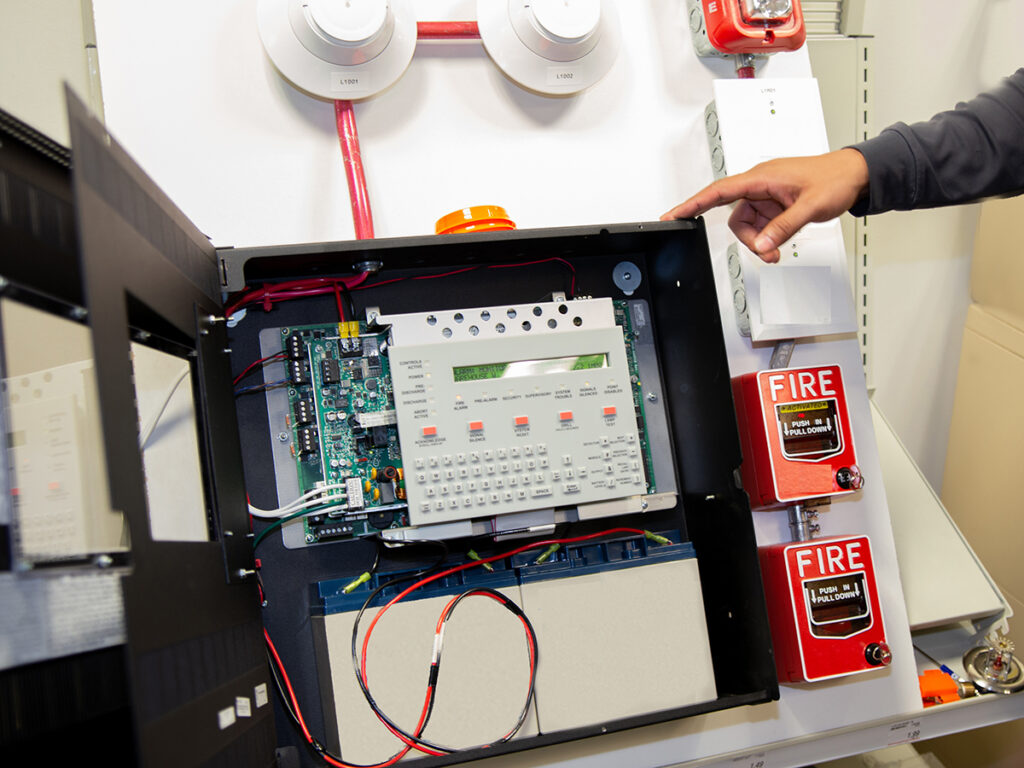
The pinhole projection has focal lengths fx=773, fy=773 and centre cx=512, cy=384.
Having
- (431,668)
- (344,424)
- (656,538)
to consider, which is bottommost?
(431,668)

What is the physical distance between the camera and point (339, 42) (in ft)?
4.04

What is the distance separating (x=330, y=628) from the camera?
1.15m

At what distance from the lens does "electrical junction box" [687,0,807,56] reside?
1436 millimetres

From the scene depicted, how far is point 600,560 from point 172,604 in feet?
2.36

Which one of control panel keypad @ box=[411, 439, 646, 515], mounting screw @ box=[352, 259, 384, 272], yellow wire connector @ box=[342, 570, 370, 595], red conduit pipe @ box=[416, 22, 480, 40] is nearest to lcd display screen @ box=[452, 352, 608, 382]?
control panel keypad @ box=[411, 439, 646, 515]

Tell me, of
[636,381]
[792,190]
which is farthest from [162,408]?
[792,190]

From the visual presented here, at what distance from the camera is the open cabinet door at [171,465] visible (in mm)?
669

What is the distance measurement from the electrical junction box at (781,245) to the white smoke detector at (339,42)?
1.92 feet

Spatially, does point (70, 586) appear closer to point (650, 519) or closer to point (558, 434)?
point (558, 434)

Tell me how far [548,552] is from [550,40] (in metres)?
0.87

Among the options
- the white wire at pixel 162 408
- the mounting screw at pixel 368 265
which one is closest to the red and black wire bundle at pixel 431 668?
the white wire at pixel 162 408

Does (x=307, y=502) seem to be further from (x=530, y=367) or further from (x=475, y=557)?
(x=530, y=367)

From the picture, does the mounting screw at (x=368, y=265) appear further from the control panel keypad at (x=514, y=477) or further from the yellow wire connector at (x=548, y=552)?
the yellow wire connector at (x=548, y=552)

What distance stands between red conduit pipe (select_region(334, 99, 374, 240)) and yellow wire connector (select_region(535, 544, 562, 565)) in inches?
23.4
